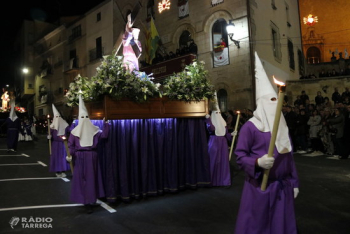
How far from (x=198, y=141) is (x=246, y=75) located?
34.1ft

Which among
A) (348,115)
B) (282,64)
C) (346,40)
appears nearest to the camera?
(348,115)

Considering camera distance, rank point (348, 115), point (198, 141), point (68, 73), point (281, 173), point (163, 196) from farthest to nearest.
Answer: point (68, 73), point (348, 115), point (198, 141), point (163, 196), point (281, 173)

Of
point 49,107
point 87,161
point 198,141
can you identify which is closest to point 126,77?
point 87,161

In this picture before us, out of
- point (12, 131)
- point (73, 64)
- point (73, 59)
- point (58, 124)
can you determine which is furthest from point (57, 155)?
point (73, 59)

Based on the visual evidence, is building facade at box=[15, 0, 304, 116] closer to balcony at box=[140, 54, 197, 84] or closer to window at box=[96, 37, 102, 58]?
window at box=[96, 37, 102, 58]

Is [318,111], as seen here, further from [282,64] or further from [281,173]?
[281,173]

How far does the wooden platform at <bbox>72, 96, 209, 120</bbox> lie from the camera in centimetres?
564

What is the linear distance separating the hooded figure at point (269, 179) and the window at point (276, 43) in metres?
17.8

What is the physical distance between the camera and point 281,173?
304 cm

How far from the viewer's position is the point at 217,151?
6.95m

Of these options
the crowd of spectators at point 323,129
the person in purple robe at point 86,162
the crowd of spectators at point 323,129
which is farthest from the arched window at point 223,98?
the person in purple robe at point 86,162

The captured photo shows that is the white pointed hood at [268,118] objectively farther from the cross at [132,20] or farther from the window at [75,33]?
the window at [75,33]

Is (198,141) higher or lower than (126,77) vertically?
lower

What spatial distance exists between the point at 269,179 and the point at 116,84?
146 inches
